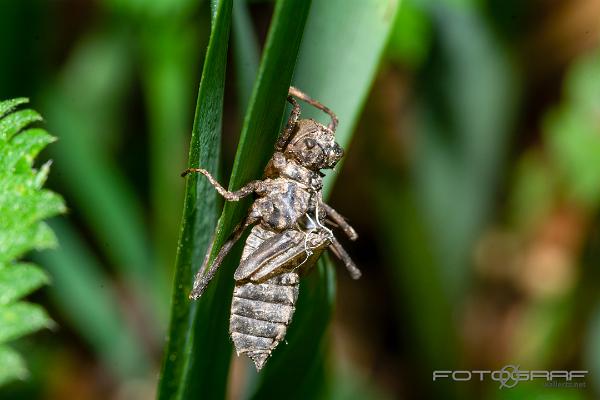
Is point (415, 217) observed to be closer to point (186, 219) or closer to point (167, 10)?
point (167, 10)

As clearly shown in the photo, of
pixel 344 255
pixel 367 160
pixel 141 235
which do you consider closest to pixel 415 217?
pixel 367 160

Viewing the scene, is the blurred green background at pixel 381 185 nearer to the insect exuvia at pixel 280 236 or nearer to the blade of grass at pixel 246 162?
the insect exuvia at pixel 280 236

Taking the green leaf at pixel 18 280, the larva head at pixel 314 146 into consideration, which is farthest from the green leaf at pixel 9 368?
the larva head at pixel 314 146

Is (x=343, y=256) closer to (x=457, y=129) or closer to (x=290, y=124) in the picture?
(x=290, y=124)

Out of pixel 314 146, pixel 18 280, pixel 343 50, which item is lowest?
pixel 18 280

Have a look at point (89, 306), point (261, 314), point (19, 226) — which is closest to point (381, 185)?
point (89, 306)

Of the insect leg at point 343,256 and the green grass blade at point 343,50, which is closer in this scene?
the green grass blade at point 343,50
